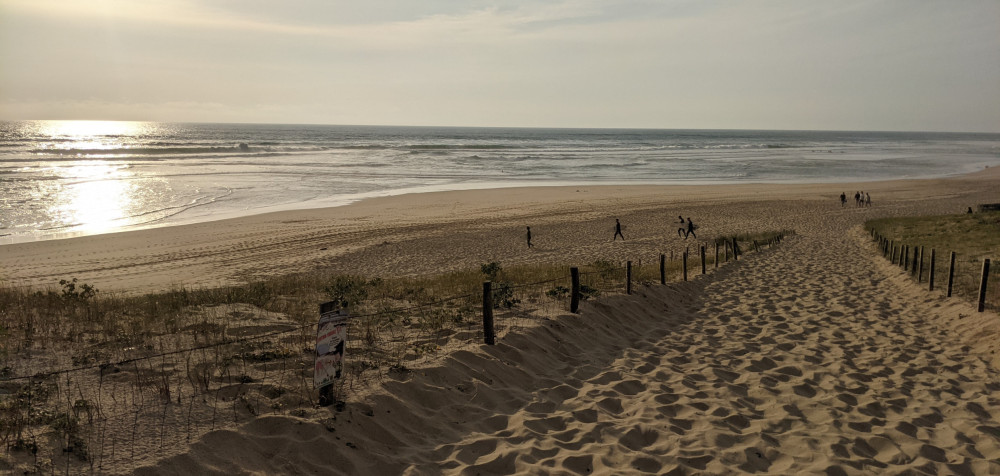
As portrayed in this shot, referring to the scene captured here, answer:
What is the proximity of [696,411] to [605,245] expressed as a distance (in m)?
18.1

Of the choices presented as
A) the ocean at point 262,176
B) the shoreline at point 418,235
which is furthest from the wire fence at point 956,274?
the ocean at point 262,176

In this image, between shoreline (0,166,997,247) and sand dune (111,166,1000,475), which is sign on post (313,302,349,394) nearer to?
sand dune (111,166,1000,475)

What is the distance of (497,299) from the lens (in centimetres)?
1134

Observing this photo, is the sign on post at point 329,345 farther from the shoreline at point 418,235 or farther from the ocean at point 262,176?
the ocean at point 262,176

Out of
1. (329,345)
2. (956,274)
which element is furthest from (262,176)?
(329,345)

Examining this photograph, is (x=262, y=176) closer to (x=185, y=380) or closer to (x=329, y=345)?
(x=185, y=380)

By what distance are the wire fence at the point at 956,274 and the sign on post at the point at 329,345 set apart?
1182cm

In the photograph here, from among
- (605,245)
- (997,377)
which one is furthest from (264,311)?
(605,245)

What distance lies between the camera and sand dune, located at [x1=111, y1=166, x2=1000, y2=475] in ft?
19.8

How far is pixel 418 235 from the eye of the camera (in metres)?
28.3

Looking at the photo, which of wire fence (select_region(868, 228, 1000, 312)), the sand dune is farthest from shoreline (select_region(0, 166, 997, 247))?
wire fence (select_region(868, 228, 1000, 312))

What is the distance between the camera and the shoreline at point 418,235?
21141mm

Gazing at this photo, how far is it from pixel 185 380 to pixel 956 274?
16.8 meters

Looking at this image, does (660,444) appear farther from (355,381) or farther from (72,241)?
(72,241)
